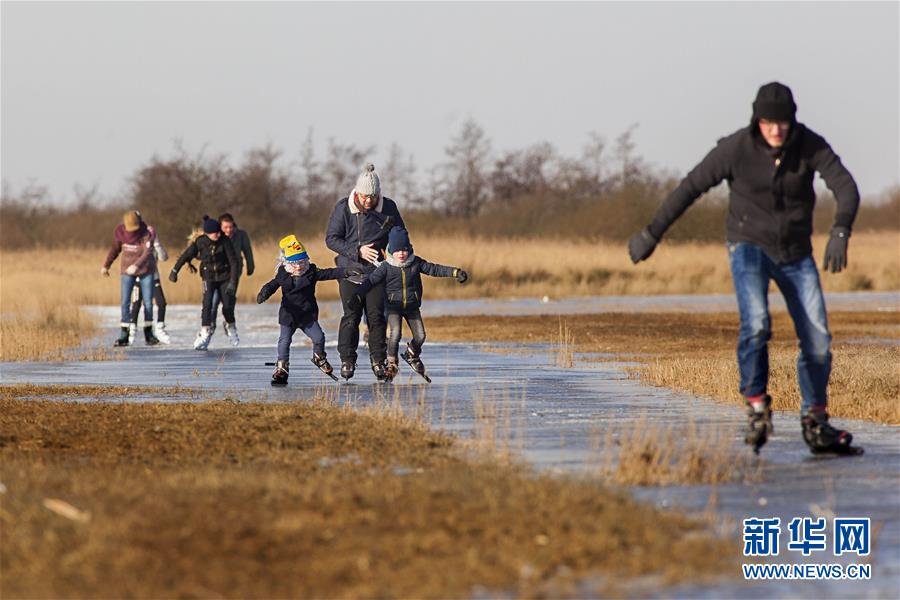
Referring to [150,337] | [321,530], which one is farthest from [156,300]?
[321,530]

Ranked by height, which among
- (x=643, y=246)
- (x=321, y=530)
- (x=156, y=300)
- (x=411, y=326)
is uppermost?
(x=643, y=246)

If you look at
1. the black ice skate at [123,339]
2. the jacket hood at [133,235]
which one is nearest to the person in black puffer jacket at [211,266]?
the jacket hood at [133,235]

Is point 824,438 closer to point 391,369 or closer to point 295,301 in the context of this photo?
point 391,369

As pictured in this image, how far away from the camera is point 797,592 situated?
641 cm

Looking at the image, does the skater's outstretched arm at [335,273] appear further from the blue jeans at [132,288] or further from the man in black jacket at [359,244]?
the blue jeans at [132,288]

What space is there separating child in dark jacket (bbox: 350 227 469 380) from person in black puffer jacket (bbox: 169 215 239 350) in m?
6.94

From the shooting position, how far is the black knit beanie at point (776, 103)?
32.1 ft

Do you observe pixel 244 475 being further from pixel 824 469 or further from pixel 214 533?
pixel 824 469

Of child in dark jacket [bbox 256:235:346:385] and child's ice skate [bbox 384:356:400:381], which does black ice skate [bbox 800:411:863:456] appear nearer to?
child's ice skate [bbox 384:356:400:381]

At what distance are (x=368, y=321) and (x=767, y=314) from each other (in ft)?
20.1

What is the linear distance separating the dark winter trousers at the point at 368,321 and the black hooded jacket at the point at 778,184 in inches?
228

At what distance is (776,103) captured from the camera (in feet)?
32.1

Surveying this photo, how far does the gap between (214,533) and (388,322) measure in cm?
930

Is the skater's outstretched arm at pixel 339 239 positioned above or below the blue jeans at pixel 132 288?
above
